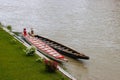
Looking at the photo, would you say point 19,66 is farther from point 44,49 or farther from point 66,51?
point 66,51

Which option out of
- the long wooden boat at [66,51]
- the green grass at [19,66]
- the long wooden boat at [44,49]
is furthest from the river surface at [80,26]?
the green grass at [19,66]

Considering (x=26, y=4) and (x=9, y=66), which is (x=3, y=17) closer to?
(x=26, y=4)

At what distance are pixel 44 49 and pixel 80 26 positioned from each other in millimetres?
10463

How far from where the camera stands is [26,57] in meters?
17.8

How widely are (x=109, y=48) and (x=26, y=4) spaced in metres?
21.7

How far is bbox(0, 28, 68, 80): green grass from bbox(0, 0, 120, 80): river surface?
120 inches

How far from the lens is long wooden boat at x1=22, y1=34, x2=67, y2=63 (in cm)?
1991

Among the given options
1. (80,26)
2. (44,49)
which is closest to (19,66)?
(44,49)

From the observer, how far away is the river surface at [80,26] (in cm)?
2047

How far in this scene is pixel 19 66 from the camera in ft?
53.4

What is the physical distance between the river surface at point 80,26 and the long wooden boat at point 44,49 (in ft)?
2.14

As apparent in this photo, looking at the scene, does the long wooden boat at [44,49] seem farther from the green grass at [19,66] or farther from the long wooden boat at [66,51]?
the green grass at [19,66]

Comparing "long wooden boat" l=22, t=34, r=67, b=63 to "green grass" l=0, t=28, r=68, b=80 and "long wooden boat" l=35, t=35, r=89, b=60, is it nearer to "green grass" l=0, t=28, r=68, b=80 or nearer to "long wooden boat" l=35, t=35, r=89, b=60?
"long wooden boat" l=35, t=35, r=89, b=60

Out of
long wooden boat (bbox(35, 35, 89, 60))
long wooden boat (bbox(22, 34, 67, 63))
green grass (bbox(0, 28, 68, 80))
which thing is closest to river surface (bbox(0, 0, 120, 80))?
long wooden boat (bbox(35, 35, 89, 60))
